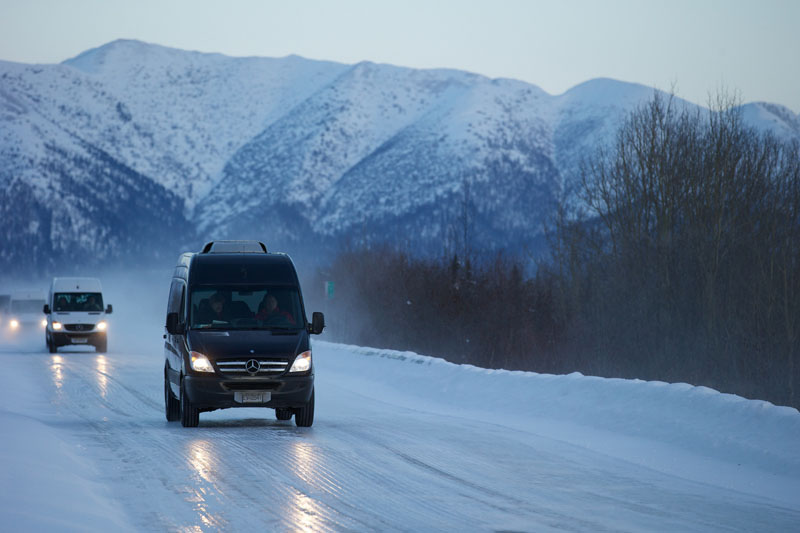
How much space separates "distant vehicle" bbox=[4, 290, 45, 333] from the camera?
5756 centimetres

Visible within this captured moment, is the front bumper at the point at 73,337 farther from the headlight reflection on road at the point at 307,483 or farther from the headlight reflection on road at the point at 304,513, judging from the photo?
the headlight reflection on road at the point at 304,513

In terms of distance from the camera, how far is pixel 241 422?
57.1 ft

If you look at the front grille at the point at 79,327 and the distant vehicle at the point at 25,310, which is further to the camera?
the distant vehicle at the point at 25,310

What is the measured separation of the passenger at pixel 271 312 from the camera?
1669cm

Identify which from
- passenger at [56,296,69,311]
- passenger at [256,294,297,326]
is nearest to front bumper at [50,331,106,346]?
passenger at [56,296,69,311]

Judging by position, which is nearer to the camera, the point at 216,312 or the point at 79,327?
the point at 216,312

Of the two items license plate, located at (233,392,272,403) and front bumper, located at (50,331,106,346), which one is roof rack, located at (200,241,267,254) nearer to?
license plate, located at (233,392,272,403)

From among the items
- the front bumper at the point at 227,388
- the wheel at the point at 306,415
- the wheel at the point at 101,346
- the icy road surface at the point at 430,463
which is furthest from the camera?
the wheel at the point at 101,346

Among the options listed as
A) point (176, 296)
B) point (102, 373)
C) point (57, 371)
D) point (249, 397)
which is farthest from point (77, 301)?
point (249, 397)

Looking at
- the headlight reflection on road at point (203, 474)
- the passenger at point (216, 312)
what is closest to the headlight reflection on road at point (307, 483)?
the headlight reflection on road at point (203, 474)

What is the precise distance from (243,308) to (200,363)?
1.38 metres

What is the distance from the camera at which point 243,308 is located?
16.7 m

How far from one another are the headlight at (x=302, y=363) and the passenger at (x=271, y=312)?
0.83 metres

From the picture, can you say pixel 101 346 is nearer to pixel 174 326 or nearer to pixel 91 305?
pixel 91 305
